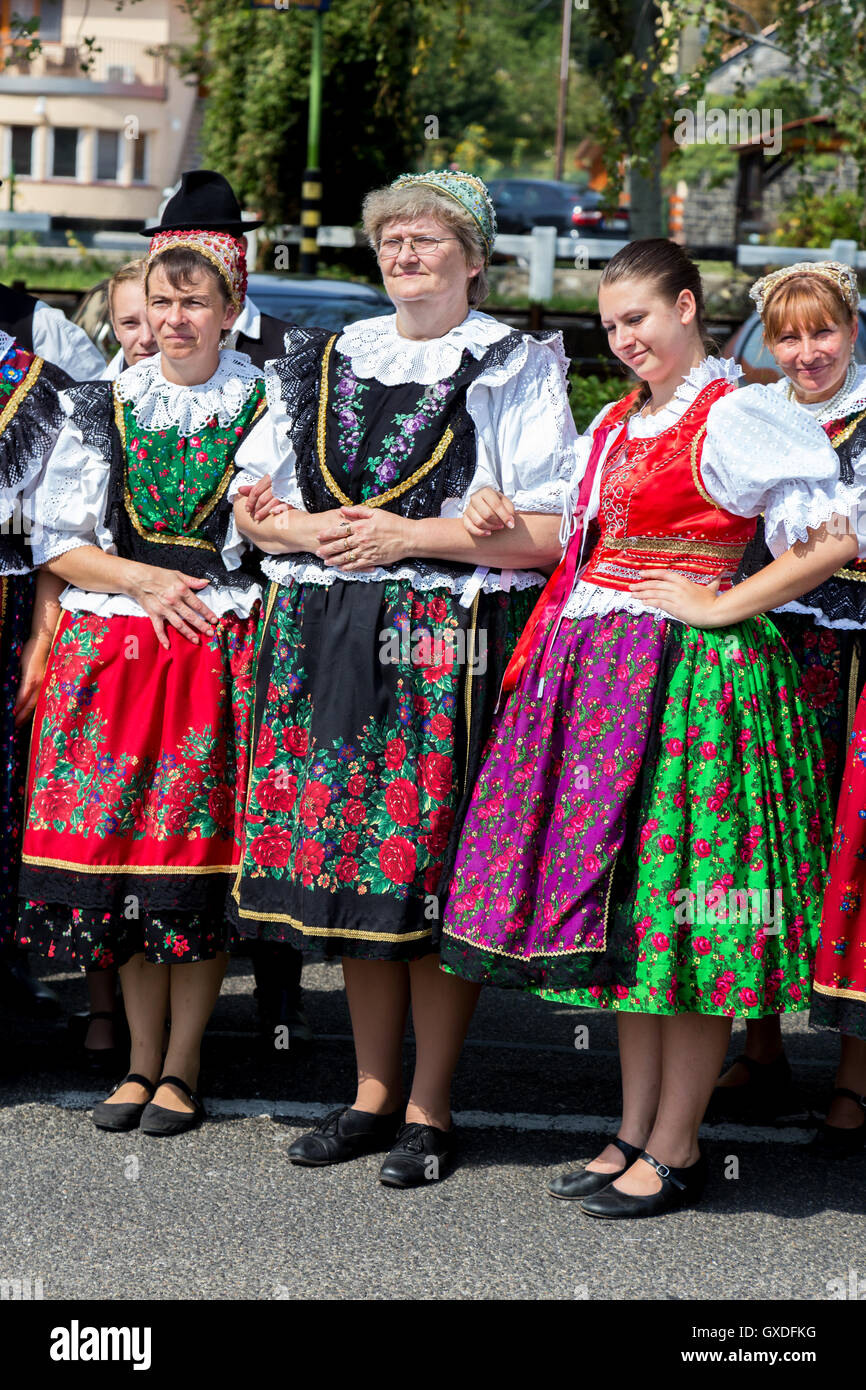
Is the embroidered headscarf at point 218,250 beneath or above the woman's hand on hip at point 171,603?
above

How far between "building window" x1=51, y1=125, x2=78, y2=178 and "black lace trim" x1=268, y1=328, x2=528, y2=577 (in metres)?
35.2

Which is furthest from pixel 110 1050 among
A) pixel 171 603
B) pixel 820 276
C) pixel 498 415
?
pixel 820 276

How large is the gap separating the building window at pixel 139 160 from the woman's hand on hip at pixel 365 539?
34812 millimetres

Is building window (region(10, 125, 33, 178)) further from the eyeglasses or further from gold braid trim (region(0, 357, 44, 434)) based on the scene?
the eyeglasses

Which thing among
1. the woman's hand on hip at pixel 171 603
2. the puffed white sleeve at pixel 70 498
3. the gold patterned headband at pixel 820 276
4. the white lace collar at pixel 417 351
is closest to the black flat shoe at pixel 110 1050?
the woman's hand on hip at pixel 171 603

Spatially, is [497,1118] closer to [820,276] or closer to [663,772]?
[663,772]

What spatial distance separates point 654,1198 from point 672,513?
140 cm

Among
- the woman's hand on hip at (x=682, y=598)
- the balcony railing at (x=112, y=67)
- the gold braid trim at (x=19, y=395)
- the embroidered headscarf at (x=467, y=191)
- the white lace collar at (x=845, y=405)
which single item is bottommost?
the woman's hand on hip at (x=682, y=598)

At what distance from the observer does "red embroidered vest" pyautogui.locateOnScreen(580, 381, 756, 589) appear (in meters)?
3.21

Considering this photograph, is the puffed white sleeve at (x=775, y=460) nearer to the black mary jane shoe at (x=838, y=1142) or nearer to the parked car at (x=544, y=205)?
the black mary jane shoe at (x=838, y=1142)

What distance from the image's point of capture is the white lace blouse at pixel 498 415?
3.38 metres

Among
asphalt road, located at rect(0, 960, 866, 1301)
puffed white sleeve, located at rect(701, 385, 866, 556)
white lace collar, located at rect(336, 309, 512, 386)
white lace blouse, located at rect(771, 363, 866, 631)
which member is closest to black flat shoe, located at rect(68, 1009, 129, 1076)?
asphalt road, located at rect(0, 960, 866, 1301)

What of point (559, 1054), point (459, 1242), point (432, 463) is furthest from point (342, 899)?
point (559, 1054)

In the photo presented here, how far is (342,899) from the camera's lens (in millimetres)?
3355
